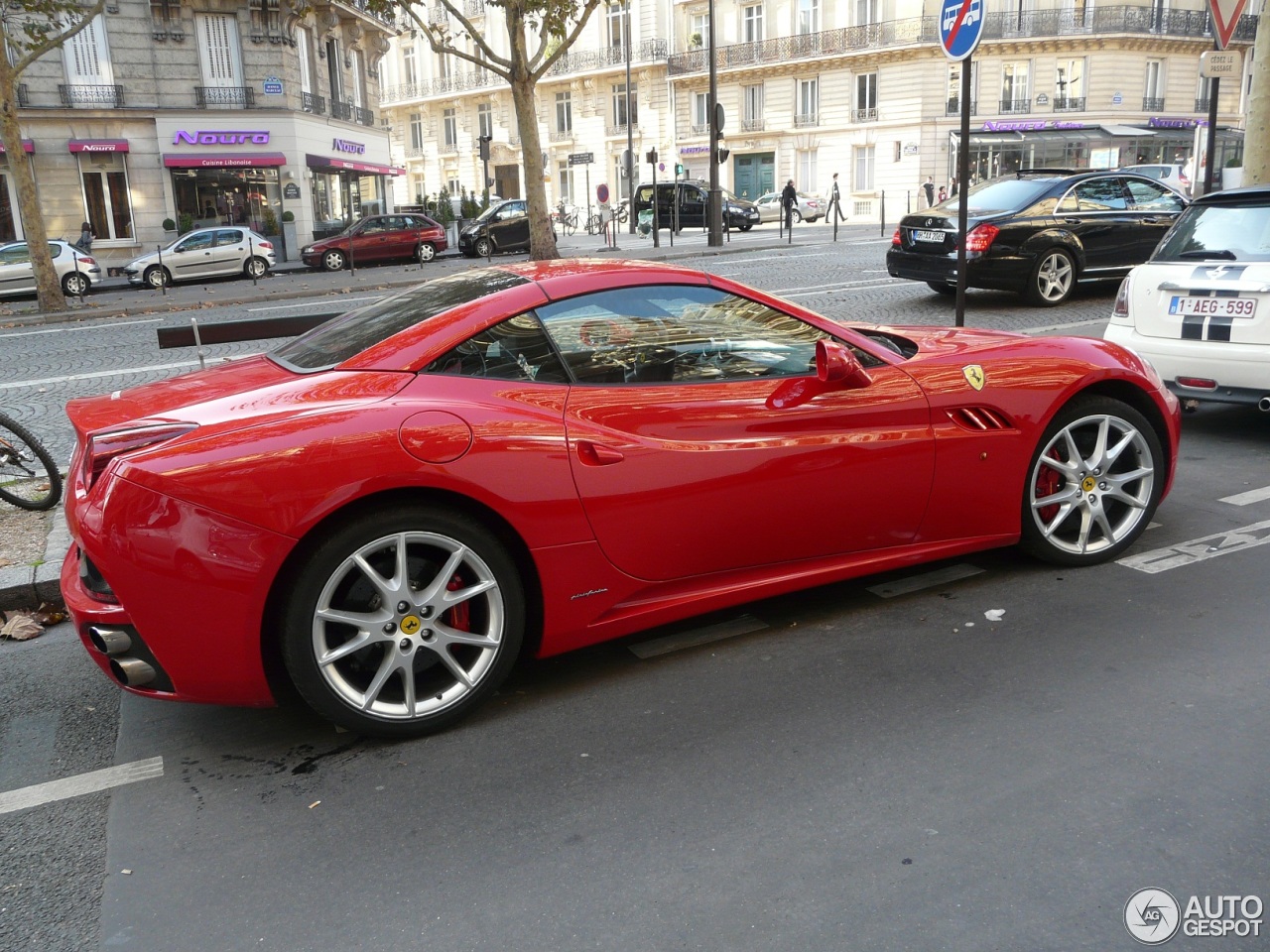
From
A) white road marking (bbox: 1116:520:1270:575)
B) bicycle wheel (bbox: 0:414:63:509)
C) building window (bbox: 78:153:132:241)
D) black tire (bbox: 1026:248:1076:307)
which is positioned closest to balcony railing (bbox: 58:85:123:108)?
building window (bbox: 78:153:132:241)

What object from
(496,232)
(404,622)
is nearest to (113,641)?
(404,622)

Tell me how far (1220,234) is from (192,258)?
2345cm

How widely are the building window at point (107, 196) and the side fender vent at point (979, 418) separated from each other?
33880mm

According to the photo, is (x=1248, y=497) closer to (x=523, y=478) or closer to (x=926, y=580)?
(x=926, y=580)

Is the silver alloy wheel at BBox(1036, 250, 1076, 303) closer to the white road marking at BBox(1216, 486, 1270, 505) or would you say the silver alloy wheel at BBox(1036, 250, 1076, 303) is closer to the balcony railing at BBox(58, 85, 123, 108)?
the white road marking at BBox(1216, 486, 1270, 505)

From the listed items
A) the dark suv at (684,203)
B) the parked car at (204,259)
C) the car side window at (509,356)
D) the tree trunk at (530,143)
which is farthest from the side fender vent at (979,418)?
the dark suv at (684,203)

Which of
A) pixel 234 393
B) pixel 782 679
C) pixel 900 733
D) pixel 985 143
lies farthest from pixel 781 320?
pixel 985 143

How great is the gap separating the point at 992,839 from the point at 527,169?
22.6 metres

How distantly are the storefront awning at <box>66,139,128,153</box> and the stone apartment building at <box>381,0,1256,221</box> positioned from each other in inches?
845

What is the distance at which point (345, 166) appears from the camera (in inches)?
1474

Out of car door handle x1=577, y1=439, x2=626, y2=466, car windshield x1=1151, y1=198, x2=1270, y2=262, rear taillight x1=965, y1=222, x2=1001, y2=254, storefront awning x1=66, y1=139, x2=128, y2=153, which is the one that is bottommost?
car door handle x1=577, y1=439, x2=626, y2=466

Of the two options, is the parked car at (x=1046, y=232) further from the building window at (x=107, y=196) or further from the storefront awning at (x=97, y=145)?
the building window at (x=107, y=196)

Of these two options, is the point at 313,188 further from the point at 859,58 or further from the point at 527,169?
the point at 859,58

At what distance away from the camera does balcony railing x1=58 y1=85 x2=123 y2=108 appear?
31.6 meters
